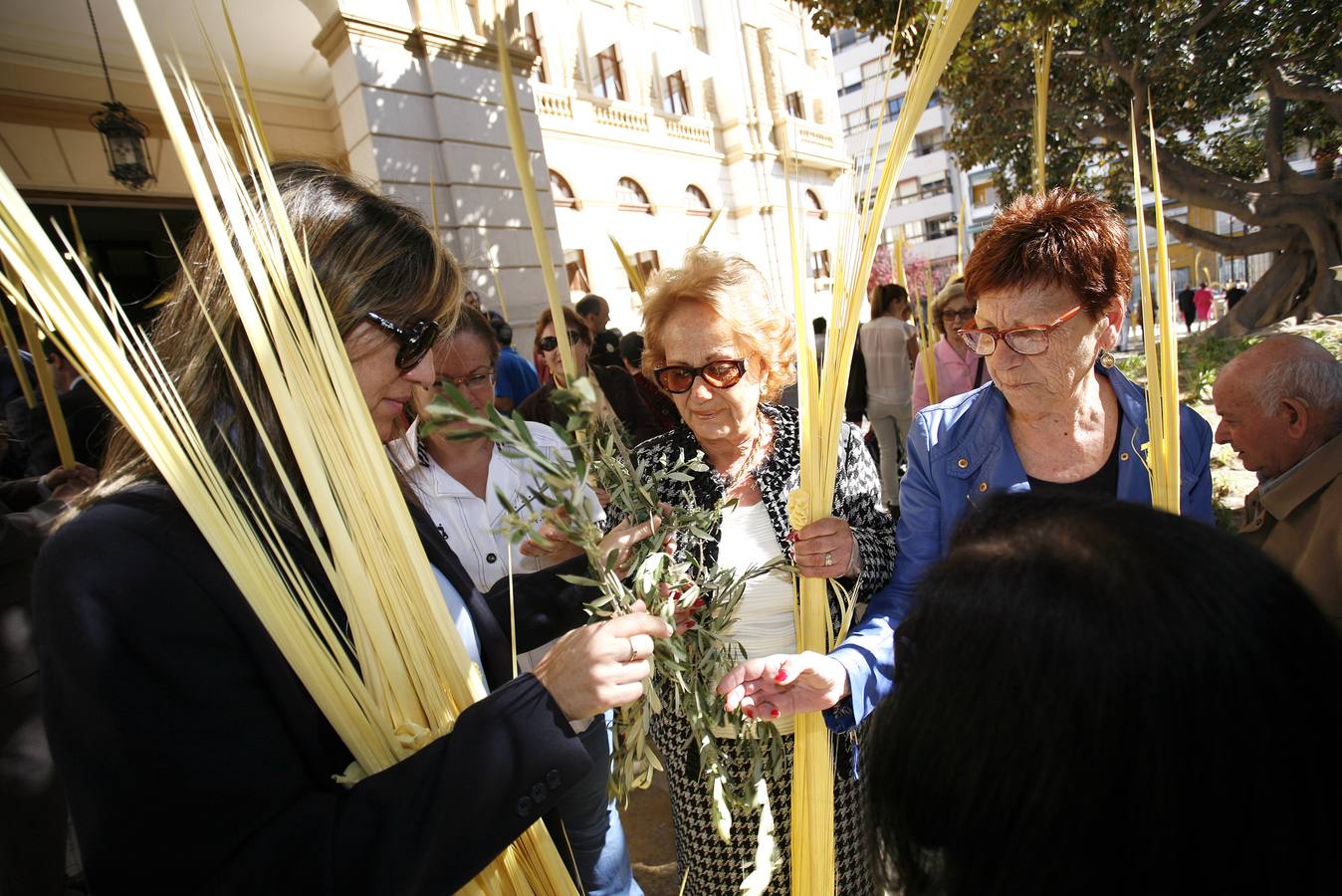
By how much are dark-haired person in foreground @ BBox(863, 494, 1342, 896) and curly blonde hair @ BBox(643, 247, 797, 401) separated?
45.5 inches

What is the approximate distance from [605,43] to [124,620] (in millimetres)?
18337

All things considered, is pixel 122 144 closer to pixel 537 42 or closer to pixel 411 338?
pixel 411 338

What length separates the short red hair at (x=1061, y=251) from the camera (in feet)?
4.94

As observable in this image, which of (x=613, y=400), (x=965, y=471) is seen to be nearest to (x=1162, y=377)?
(x=965, y=471)

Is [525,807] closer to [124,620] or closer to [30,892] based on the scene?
[124,620]

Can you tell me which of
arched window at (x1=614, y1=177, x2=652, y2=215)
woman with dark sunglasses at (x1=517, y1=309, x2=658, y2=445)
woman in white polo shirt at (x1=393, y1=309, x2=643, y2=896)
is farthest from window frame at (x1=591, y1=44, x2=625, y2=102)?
woman in white polo shirt at (x1=393, y1=309, x2=643, y2=896)

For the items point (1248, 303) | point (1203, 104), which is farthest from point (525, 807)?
point (1248, 303)

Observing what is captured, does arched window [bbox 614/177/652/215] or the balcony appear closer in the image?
the balcony

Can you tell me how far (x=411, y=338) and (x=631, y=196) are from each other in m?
16.6

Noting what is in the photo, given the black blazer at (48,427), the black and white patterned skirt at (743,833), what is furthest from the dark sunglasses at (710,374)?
the black blazer at (48,427)

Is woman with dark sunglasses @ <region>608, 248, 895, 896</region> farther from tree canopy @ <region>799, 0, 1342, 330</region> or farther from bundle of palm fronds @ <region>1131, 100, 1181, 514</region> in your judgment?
tree canopy @ <region>799, 0, 1342, 330</region>

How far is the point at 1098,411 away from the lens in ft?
5.44

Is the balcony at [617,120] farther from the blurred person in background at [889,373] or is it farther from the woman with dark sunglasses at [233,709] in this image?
the woman with dark sunglasses at [233,709]

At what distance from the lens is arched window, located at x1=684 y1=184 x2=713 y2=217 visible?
58.0 ft
